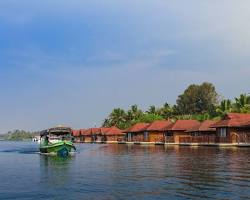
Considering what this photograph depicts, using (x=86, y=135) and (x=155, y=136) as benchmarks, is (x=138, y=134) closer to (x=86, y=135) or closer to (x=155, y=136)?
(x=155, y=136)

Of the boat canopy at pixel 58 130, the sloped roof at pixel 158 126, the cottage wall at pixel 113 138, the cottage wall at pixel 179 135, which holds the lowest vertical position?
the cottage wall at pixel 113 138

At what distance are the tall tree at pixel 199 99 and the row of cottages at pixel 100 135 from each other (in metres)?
24.0

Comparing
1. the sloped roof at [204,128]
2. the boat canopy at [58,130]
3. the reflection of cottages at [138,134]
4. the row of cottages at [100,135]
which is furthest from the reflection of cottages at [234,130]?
the row of cottages at [100,135]

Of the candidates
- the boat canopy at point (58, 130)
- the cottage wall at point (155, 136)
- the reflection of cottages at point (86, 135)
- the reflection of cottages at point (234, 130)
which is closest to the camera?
the boat canopy at point (58, 130)

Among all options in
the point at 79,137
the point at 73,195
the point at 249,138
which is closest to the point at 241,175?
the point at 73,195

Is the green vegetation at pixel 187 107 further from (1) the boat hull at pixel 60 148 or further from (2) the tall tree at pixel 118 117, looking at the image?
(1) the boat hull at pixel 60 148

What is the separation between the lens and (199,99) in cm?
14462

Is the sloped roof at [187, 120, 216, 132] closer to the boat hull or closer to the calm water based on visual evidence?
the boat hull

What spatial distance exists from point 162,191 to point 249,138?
160 feet

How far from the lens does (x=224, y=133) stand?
235 ft

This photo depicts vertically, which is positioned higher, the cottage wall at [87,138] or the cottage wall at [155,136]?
the cottage wall at [155,136]

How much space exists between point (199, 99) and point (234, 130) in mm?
74724

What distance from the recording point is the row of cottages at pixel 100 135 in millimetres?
130000

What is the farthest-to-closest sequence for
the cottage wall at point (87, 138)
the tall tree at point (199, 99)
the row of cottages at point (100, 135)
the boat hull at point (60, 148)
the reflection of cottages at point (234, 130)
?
the cottage wall at point (87, 138)
the tall tree at point (199, 99)
the row of cottages at point (100, 135)
the reflection of cottages at point (234, 130)
the boat hull at point (60, 148)
